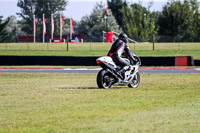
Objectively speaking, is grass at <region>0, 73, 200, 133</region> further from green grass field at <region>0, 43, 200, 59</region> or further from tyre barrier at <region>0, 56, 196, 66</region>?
green grass field at <region>0, 43, 200, 59</region>

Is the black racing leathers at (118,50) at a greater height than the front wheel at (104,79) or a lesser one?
greater

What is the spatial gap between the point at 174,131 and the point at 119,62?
7177mm

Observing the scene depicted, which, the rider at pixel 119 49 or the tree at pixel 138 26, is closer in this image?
the rider at pixel 119 49

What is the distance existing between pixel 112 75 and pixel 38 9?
102 metres

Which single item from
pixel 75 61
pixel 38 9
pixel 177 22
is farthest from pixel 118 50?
pixel 38 9

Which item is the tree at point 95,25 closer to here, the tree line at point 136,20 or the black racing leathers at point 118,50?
the tree line at point 136,20

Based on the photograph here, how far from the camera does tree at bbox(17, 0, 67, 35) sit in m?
115

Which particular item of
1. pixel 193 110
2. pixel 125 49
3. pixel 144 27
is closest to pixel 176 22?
pixel 144 27

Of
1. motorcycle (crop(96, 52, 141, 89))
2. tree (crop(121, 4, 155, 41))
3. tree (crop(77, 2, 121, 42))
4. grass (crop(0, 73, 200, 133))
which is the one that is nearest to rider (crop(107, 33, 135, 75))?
motorcycle (crop(96, 52, 141, 89))

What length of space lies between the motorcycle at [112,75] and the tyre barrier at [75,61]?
52.5 ft

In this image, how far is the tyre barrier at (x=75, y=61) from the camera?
31.1 m

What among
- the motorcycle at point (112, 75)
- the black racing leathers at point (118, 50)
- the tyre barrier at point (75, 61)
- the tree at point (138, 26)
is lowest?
the tyre barrier at point (75, 61)

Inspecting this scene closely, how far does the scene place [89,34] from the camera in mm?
91500

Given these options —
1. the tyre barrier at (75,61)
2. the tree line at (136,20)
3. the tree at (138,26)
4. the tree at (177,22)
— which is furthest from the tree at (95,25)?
the tyre barrier at (75,61)
